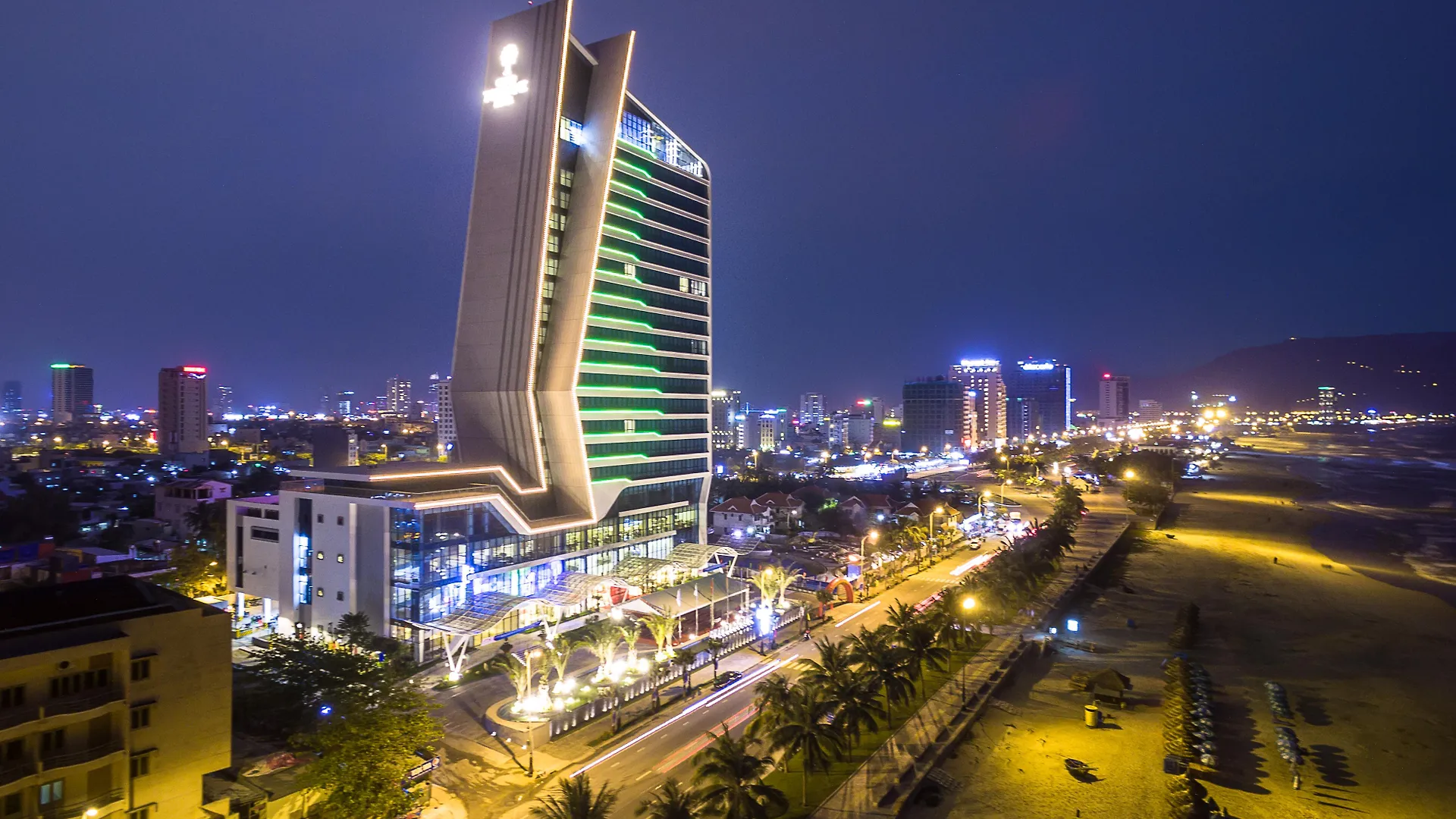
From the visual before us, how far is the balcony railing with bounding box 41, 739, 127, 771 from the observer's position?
17766 mm

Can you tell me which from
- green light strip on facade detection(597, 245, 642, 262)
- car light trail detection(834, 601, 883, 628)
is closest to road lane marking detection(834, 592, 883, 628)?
car light trail detection(834, 601, 883, 628)

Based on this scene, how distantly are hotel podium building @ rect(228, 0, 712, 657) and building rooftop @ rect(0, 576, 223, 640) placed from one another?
1664cm

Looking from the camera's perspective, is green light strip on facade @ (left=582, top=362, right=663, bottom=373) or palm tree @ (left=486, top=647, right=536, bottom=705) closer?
palm tree @ (left=486, top=647, right=536, bottom=705)

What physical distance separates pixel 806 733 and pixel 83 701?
20576mm

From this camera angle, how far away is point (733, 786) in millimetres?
21312

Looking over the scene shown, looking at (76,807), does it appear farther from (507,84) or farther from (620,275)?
(507,84)

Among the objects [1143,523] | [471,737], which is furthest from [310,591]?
[1143,523]

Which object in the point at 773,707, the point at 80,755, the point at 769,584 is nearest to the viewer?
the point at 80,755

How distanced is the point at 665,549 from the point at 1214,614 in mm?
41537

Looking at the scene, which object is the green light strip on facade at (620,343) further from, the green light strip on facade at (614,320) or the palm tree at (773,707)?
the palm tree at (773,707)

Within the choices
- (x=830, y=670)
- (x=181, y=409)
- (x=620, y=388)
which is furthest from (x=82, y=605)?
(x=181, y=409)

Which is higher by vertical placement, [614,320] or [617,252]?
[617,252]

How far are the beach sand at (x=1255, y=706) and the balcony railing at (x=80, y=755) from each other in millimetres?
24440

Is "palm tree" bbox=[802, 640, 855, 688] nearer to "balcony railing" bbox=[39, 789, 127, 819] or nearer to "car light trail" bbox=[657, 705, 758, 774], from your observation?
"car light trail" bbox=[657, 705, 758, 774]
